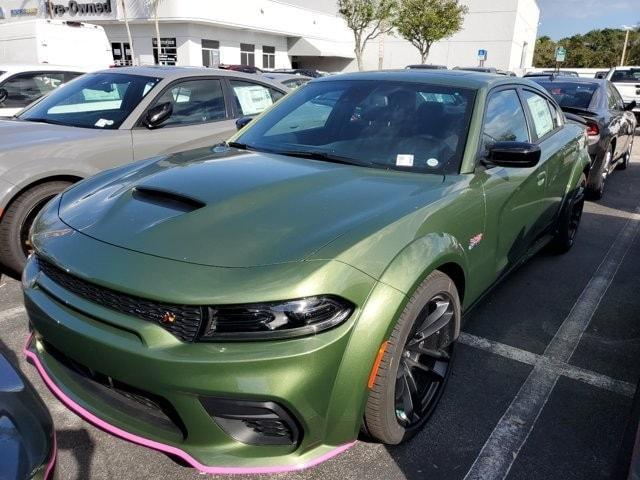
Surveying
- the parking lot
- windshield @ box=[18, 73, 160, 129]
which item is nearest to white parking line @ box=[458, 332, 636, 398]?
the parking lot

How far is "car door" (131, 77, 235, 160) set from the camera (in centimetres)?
458

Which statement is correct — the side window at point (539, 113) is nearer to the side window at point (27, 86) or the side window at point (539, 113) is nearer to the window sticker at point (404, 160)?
the window sticker at point (404, 160)

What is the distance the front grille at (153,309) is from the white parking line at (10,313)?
1904 millimetres

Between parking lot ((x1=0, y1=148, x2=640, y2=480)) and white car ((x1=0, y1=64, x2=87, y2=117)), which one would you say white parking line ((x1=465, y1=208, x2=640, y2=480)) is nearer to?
parking lot ((x1=0, y1=148, x2=640, y2=480))

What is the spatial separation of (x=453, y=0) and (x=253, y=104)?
38.2m

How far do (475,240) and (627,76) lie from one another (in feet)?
55.2

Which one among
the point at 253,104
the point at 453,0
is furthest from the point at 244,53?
the point at 253,104

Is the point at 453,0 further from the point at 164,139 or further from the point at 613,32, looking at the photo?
the point at 613,32

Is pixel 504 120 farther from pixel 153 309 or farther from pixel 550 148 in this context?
pixel 153 309

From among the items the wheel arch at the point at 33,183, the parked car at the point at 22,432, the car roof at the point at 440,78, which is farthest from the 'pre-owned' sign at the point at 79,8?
the parked car at the point at 22,432

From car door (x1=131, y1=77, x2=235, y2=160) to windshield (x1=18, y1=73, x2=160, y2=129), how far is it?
0.20 m

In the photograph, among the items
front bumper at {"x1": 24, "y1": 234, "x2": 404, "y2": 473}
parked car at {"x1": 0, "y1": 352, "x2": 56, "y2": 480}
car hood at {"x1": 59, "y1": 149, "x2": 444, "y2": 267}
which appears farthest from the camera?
car hood at {"x1": 59, "y1": 149, "x2": 444, "y2": 267}

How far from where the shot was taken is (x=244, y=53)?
39.2 m

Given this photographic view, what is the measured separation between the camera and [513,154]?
107 inches
